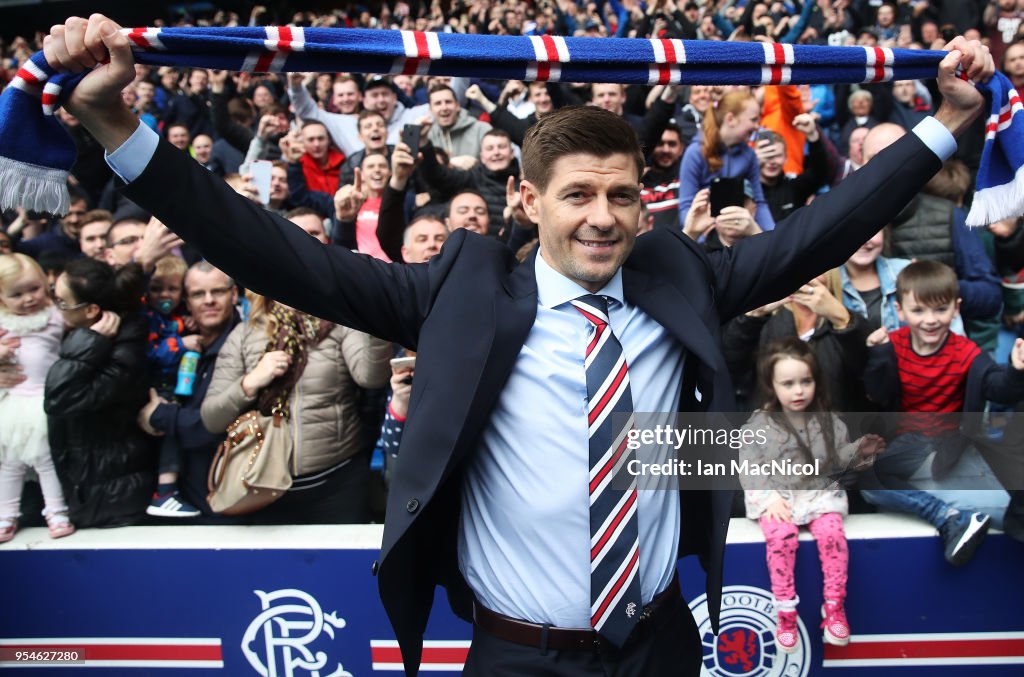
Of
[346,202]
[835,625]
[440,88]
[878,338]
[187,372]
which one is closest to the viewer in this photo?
[835,625]

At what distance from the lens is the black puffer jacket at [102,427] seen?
3479mm

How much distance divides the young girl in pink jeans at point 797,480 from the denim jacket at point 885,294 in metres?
0.72

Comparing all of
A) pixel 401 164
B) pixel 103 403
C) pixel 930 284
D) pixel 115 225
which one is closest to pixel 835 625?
pixel 930 284

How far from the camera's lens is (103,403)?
3.52 m

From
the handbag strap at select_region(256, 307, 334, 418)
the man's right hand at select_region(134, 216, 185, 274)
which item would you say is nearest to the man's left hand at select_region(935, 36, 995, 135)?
the handbag strap at select_region(256, 307, 334, 418)

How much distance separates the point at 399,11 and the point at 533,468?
15765mm

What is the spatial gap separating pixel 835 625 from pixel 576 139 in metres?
2.31

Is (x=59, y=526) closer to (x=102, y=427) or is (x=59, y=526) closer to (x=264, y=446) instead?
(x=102, y=427)

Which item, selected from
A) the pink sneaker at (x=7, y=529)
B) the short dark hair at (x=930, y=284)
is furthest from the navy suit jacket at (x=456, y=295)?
the pink sneaker at (x=7, y=529)

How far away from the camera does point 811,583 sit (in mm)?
3236

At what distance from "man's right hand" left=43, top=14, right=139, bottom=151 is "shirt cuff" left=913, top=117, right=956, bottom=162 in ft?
5.95

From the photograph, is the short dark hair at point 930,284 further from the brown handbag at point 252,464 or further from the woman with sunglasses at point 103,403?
the woman with sunglasses at point 103,403

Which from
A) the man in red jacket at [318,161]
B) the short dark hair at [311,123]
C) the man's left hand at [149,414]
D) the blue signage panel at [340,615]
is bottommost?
the blue signage panel at [340,615]

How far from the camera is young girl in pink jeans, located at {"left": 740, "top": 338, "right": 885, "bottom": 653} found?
3135 mm
